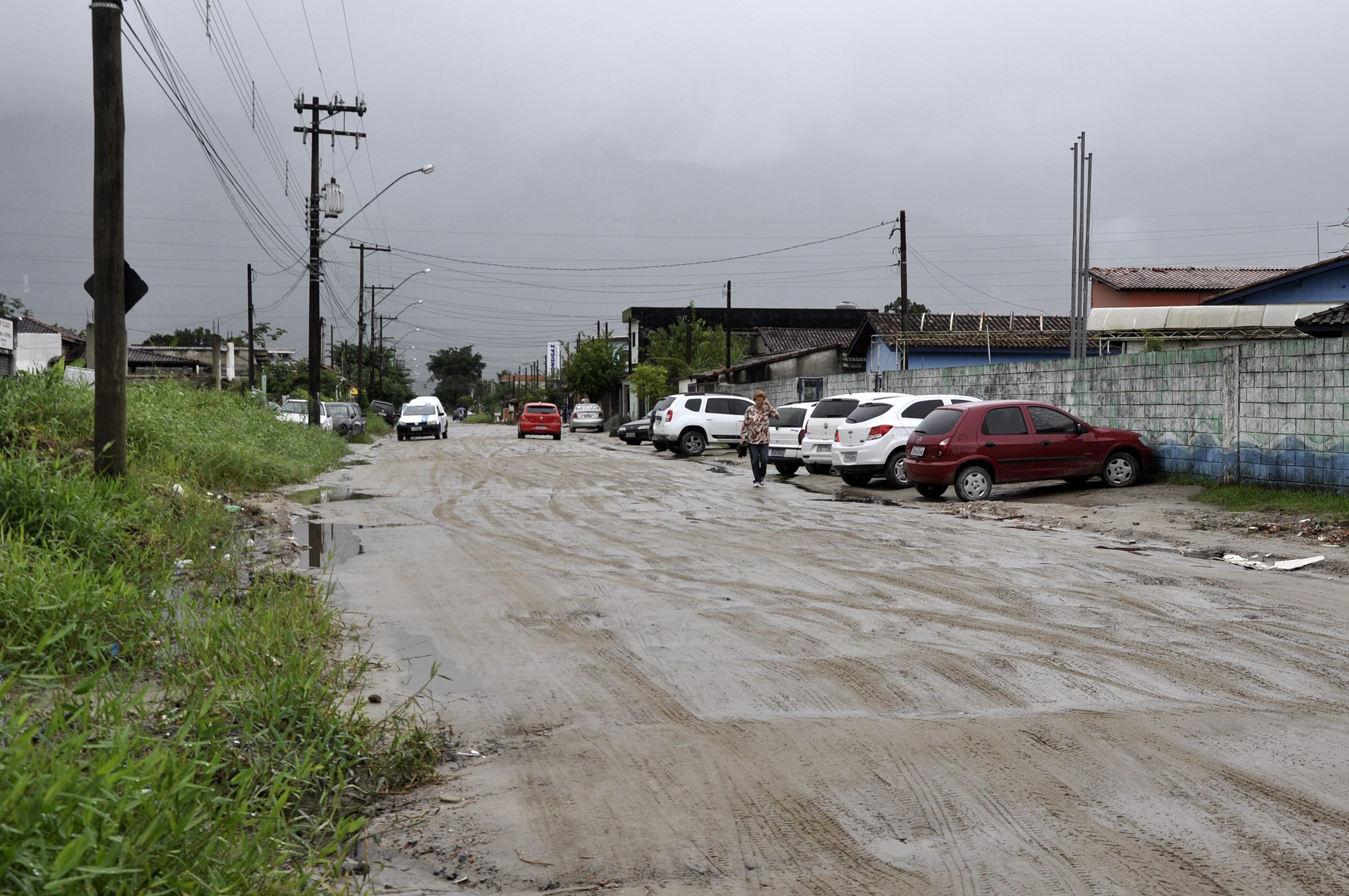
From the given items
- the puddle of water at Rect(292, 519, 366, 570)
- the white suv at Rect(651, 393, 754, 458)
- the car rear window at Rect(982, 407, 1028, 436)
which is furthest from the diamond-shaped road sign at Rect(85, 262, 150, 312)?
the white suv at Rect(651, 393, 754, 458)

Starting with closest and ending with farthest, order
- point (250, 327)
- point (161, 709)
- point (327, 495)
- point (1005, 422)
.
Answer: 1. point (161, 709)
2. point (1005, 422)
3. point (327, 495)
4. point (250, 327)

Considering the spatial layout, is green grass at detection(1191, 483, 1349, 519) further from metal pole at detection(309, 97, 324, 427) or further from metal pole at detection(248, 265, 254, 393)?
metal pole at detection(248, 265, 254, 393)

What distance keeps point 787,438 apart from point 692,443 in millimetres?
9788

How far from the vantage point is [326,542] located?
1253 centimetres

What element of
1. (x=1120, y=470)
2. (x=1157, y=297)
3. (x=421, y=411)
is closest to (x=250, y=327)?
(x=421, y=411)

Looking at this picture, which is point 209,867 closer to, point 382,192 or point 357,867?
point 357,867

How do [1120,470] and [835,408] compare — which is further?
[835,408]

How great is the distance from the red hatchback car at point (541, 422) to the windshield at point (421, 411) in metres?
4.55

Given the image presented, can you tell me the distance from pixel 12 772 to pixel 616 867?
5.93 ft

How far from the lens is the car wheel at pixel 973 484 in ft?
58.2

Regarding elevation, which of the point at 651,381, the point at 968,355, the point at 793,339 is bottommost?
the point at 651,381

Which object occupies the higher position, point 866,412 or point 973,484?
point 866,412

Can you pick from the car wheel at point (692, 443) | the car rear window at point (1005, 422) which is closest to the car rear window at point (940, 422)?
the car rear window at point (1005, 422)

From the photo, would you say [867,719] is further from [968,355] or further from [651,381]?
[651,381]
